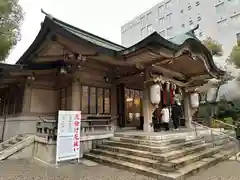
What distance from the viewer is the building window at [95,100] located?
27.4 ft

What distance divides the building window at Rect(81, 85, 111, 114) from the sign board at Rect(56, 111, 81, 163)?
7.51 ft

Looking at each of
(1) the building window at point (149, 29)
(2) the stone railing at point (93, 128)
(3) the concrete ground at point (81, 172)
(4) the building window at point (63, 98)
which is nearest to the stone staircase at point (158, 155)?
→ (3) the concrete ground at point (81, 172)

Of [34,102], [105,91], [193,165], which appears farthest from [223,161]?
[34,102]

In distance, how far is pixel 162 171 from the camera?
171 inches

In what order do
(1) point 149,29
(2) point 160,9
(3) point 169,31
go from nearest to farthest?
(3) point 169,31 < (2) point 160,9 < (1) point 149,29

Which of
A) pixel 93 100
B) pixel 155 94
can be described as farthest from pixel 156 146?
pixel 93 100

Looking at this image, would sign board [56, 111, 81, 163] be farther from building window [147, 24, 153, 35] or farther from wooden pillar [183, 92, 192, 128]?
building window [147, 24, 153, 35]

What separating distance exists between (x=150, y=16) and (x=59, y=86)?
29.1 meters

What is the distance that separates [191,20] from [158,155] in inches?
1075

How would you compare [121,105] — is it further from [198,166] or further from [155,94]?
[198,166]

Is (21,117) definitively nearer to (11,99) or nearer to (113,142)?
(11,99)

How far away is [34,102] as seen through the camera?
8648 mm

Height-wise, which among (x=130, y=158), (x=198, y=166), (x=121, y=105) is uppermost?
(x=121, y=105)

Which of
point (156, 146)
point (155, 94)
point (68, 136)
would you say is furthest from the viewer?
point (155, 94)
